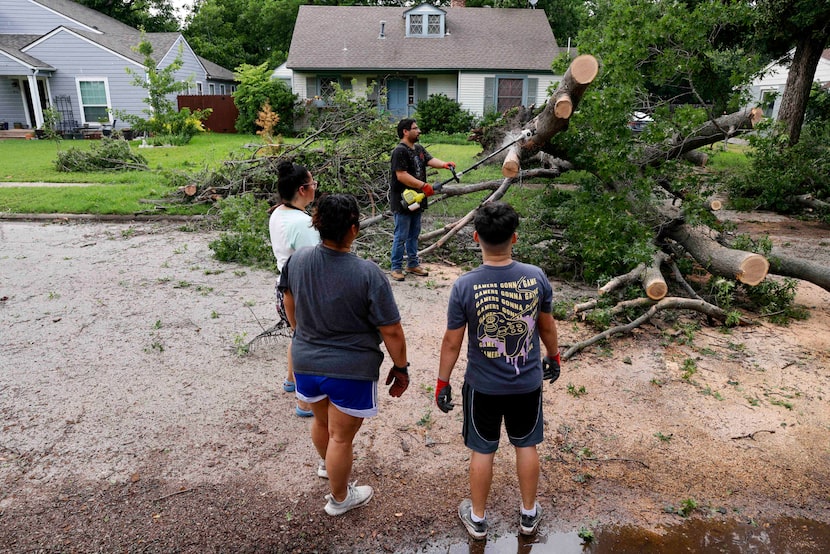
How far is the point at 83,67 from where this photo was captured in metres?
24.1

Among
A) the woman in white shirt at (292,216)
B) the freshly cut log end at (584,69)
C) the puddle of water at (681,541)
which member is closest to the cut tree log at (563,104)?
the freshly cut log end at (584,69)

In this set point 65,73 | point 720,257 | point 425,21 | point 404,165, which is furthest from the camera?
point 425,21

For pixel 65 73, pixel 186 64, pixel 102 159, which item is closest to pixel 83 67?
pixel 65 73

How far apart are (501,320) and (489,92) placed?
961 inches

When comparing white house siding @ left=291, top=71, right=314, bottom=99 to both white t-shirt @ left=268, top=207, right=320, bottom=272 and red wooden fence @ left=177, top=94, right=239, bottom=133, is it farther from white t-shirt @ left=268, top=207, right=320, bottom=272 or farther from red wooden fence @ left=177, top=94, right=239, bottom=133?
white t-shirt @ left=268, top=207, right=320, bottom=272

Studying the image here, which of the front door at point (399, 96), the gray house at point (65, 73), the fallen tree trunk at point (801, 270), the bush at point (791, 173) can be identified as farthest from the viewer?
the front door at point (399, 96)

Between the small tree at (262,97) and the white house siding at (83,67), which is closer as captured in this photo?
the white house siding at (83,67)

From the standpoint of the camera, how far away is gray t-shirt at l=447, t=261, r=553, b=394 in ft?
8.66

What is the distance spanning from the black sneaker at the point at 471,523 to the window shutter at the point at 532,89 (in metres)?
24.5

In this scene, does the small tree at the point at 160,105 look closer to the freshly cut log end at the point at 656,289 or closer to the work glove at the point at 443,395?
the freshly cut log end at the point at 656,289

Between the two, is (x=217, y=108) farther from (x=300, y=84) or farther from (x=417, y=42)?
(x=417, y=42)

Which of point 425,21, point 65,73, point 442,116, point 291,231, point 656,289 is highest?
point 425,21

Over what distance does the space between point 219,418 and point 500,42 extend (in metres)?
25.7

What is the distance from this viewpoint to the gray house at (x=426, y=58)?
25.0 metres
